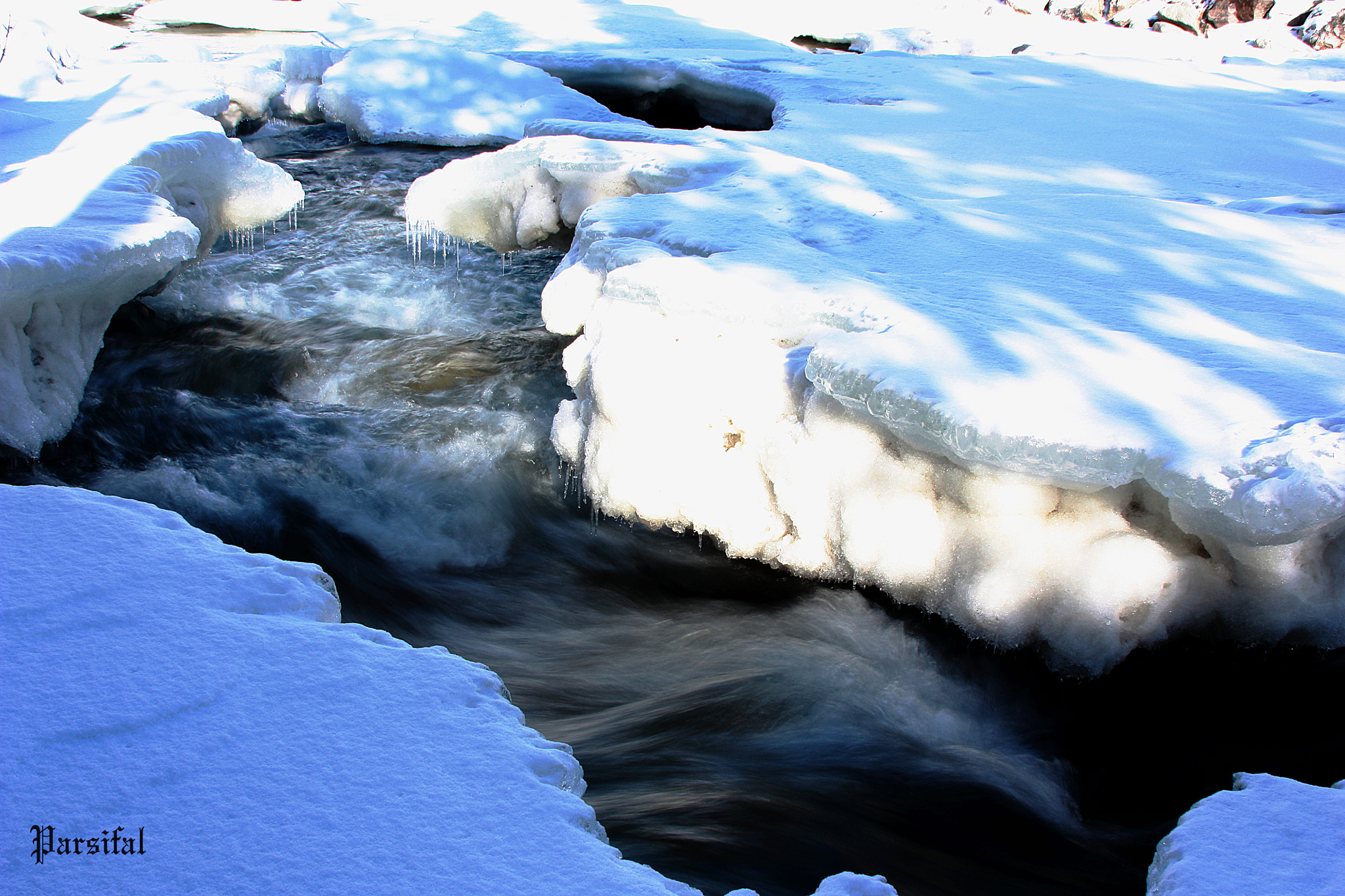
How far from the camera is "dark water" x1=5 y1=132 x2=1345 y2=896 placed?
2184 mm

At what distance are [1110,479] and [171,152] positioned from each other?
4552 mm

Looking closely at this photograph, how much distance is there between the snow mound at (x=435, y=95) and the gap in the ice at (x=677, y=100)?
0.77 meters

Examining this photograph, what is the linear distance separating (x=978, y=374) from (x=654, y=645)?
4.48ft

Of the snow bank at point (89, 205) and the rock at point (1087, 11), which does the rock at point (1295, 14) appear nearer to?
the rock at point (1087, 11)

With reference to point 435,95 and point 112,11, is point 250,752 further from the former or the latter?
point 112,11

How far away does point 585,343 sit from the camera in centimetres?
349

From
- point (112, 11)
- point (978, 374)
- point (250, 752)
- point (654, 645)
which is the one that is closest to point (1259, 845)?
point (978, 374)

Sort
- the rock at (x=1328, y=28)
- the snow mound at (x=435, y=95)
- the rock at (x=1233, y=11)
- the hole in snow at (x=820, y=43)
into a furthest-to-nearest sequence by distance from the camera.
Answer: the rock at (x=1233, y=11)
the rock at (x=1328, y=28)
the hole in snow at (x=820, y=43)
the snow mound at (x=435, y=95)

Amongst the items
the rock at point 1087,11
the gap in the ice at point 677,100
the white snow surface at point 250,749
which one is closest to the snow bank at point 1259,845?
the white snow surface at point 250,749

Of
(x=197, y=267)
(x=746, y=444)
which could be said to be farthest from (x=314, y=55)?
(x=746, y=444)

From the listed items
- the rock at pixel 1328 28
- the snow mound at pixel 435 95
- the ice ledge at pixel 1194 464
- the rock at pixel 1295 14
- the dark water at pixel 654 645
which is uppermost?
the rock at pixel 1295 14

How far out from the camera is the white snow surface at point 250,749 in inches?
47.8

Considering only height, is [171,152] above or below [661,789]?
above

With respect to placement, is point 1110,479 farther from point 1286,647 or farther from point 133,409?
point 133,409
